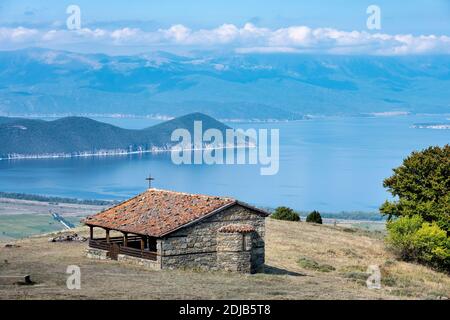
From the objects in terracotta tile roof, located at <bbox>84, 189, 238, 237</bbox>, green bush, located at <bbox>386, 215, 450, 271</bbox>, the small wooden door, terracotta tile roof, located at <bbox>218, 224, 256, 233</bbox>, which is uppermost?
terracotta tile roof, located at <bbox>84, 189, 238, 237</bbox>

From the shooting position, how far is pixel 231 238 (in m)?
35.2

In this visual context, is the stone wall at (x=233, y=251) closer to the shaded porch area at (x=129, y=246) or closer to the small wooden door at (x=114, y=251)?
the shaded porch area at (x=129, y=246)

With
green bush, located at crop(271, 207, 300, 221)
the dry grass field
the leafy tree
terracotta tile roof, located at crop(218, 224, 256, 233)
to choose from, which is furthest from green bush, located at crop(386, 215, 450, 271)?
terracotta tile roof, located at crop(218, 224, 256, 233)

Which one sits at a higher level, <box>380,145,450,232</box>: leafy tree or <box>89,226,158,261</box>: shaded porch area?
<box>380,145,450,232</box>: leafy tree

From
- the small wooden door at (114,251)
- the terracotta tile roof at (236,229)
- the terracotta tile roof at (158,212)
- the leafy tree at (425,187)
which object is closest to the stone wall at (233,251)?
the terracotta tile roof at (236,229)

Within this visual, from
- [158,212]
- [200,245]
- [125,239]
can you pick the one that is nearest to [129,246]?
[125,239]

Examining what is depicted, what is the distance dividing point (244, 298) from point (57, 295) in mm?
5813

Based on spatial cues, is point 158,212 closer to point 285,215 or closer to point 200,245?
point 200,245

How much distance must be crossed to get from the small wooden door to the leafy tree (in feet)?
71.6

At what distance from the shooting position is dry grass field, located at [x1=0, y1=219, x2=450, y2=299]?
27688 millimetres

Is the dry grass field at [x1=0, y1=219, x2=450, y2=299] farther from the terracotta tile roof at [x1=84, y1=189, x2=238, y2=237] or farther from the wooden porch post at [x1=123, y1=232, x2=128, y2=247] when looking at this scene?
the terracotta tile roof at [x1=84, y1=189, x2=238, y2=237]

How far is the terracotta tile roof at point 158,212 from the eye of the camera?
3494cm

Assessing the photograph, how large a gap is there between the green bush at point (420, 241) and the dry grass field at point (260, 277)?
1101mm
